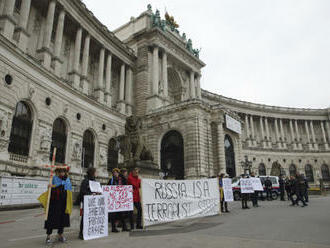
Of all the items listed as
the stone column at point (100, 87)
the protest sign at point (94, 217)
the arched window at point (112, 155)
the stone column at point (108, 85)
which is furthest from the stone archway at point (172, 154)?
the protest sign at point (94, 217)

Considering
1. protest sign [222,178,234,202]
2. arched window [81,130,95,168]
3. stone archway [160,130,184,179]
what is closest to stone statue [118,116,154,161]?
protest sign [222,178,234,202]

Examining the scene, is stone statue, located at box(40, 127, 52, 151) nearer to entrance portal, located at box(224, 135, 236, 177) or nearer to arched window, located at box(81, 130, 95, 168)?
arched window, located at box(81, 130, 95, 168)

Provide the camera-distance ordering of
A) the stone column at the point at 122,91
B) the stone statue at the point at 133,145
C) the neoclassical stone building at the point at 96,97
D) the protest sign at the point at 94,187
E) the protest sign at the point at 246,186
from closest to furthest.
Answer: the protest sign at the point at 94,187, the protest sign at the point at 246,186, the stone statue at the point at 133,145, the neoclassical stone building at the point at 96,97, the stone column at the point at 122,91

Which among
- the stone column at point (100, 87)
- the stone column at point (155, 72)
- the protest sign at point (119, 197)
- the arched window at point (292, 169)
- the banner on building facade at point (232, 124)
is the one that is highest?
the stone column at point (155, 72)

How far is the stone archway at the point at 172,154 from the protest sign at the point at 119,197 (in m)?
20.7

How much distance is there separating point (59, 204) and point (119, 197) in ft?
7.74

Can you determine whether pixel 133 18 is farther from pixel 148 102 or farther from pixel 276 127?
pixel 276 127

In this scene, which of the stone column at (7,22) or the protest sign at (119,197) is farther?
the stone column at (7,22)

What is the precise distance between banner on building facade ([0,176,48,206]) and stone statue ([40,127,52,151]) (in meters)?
4.30

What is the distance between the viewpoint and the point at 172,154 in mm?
30453

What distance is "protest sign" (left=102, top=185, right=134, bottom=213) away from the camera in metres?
8.42

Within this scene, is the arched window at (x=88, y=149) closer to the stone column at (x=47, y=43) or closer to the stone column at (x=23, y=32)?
the stone column at (x=47, y=43)

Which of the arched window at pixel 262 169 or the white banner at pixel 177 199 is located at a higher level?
the arched window at pixel 262 169

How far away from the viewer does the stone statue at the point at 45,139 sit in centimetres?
2075
